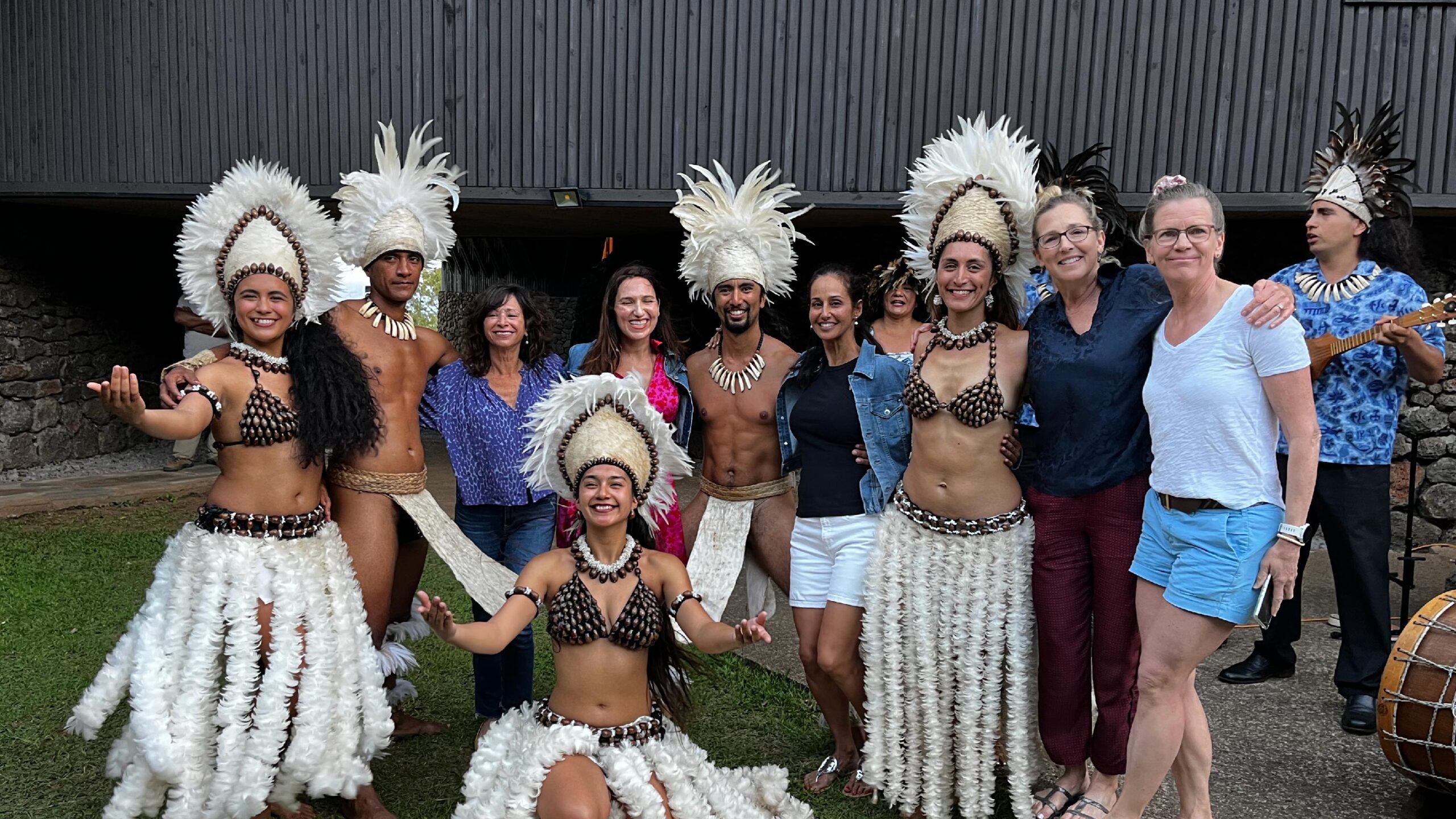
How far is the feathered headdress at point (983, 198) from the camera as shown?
3381 millimetres

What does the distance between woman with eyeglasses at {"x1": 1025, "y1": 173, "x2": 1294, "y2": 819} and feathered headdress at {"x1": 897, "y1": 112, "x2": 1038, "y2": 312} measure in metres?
0.14

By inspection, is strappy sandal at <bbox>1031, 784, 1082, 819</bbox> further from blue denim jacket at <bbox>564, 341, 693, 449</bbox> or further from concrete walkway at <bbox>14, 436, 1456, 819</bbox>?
blue denim jacket at <bbox>564, 341, 693, 449</bbox>

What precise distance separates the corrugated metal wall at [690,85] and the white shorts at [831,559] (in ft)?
14.6

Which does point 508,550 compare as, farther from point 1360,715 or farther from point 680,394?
point 1360,715

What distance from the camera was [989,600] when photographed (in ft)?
10.5

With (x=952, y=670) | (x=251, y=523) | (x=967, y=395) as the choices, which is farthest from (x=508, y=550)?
(x=967, y=395)

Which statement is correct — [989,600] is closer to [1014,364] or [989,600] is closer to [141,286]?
[1014,364]

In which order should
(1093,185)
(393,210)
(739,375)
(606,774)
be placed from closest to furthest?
1. (606,774)
2. (1093,185)
3. (393,210)
4. (739,375)

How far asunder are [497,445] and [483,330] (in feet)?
1.43

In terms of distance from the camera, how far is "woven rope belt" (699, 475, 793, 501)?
12.8ft

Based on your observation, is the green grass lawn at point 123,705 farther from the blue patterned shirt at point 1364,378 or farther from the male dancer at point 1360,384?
the blue patterned shirt at point 1364,378

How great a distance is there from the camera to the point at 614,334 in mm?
4109

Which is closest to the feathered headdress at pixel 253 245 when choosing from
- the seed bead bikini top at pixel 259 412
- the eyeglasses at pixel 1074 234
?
the seed bead bikini top at pixel 259 412

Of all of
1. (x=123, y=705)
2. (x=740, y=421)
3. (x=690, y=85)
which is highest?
(x=690, y=85)
